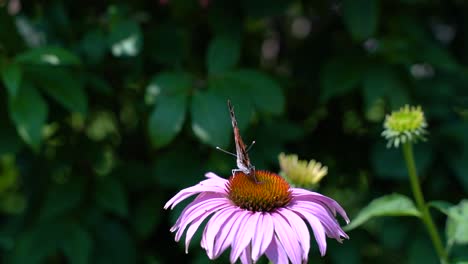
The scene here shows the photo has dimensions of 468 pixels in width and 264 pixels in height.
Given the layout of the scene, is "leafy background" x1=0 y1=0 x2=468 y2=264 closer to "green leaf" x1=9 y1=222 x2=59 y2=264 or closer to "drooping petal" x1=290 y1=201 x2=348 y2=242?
"green leaf" x1=9 y1=222 x2=59 y2=264

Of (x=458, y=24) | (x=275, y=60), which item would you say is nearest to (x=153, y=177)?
(x=275, y=60)

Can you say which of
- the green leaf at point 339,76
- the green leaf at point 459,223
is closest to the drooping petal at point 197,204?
the green leaf at point 459,223

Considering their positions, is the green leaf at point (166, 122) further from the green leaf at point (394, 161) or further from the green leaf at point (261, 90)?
the green leaf at point (394, 161)

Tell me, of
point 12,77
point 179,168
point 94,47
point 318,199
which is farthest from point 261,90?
point 318,199

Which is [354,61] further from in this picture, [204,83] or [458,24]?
[458,24]

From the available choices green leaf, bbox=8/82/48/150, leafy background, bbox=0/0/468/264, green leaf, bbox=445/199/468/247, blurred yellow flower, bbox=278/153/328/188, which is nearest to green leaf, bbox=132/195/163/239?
leafy background, bbox=0/0/468/264

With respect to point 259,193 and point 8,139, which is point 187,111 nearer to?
point 8,139
